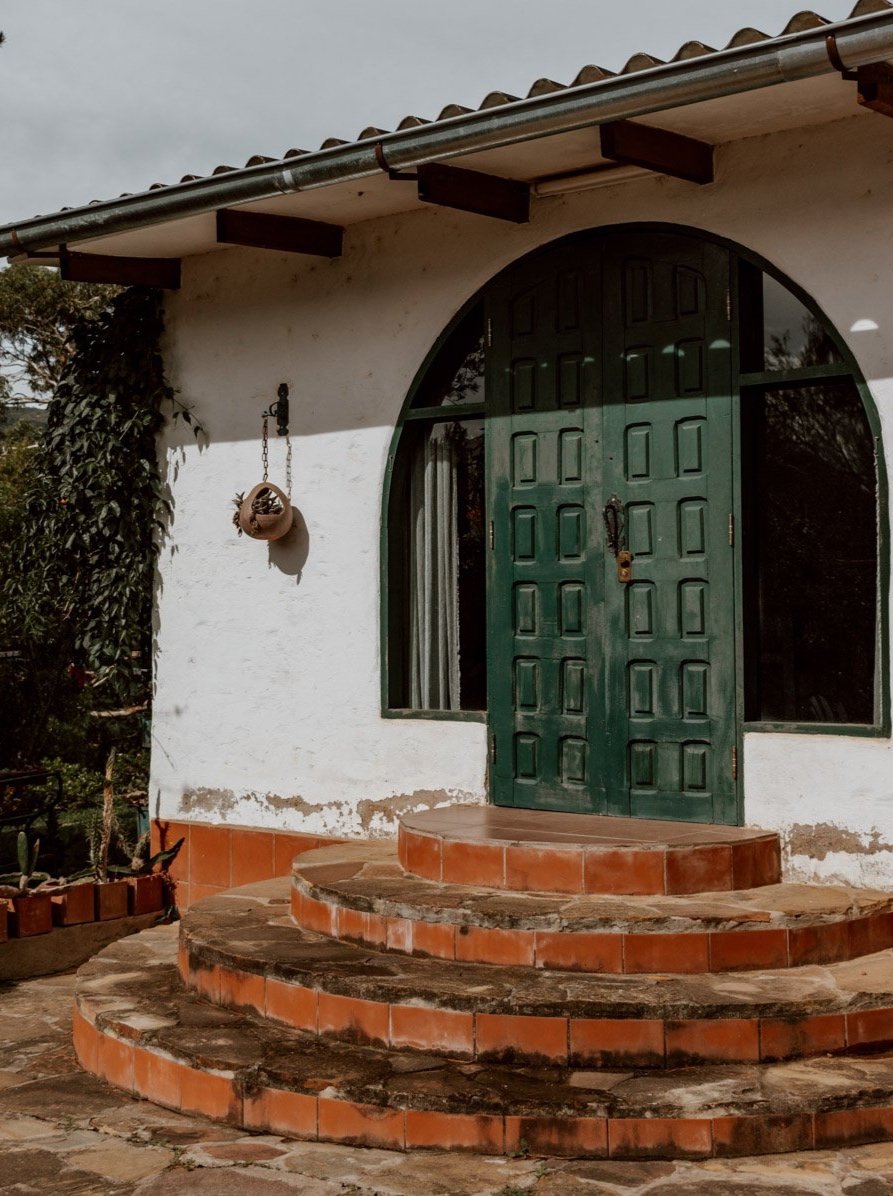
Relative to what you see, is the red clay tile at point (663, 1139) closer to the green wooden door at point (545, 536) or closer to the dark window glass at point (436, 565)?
the green wooden door at point (545, 536)

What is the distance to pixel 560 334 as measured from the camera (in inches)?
256

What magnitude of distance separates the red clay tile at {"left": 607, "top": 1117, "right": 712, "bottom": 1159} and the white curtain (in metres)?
3.11

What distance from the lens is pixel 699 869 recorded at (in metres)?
5.33

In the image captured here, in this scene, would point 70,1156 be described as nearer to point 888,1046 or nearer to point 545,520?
point 888,1046

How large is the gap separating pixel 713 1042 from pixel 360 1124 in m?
1.14

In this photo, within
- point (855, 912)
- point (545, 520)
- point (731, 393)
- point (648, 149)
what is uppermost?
point (648, 149)

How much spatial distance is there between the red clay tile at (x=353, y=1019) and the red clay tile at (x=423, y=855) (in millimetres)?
904

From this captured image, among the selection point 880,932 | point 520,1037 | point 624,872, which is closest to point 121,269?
point 624,872

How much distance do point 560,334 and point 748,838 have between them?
2.46m

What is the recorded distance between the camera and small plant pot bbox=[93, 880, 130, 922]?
23.6ft

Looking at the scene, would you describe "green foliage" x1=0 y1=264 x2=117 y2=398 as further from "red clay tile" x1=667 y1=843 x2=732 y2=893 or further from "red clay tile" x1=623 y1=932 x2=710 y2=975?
"red clay tile" x1=623 y1=932 x2=710 y2=975

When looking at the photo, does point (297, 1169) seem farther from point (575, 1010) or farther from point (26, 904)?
point (26, 904)

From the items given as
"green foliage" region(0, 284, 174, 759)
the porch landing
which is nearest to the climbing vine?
"green foliage" region(0, 284, 174, 759)

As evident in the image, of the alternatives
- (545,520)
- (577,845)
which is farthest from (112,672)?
(577,845)
